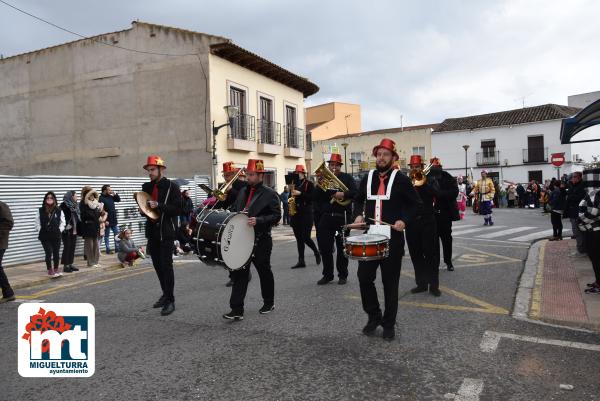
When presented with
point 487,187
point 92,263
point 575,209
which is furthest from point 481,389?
point 487,187

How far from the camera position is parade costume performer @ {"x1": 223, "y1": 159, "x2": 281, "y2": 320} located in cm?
554

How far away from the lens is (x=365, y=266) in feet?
15.4

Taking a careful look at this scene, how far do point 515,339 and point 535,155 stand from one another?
40992 mm

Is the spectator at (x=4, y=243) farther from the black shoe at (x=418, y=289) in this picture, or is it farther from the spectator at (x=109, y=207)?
the black shoe at (x=418, y=289)

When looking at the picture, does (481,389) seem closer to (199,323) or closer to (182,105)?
(199,323)

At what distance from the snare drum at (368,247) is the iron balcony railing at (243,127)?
15.5 meters

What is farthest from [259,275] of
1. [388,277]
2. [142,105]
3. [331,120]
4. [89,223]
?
[331,120]

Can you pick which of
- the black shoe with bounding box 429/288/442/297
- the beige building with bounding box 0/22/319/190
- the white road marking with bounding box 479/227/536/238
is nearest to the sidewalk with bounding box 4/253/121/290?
the black shoe with bounding box 429/288/442/297

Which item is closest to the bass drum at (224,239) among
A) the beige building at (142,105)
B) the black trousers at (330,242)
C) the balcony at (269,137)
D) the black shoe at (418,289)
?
the black trousers at (330,242)

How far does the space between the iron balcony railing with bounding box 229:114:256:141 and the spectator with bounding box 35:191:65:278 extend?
422 inches

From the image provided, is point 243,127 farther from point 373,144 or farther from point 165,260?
point 373,144

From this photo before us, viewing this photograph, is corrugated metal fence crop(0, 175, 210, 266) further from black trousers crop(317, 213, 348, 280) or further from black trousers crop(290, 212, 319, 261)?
black trousers crop(317, 213, 348, 280)

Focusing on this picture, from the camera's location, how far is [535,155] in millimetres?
41156

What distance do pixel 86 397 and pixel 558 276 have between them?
692 centimetres
